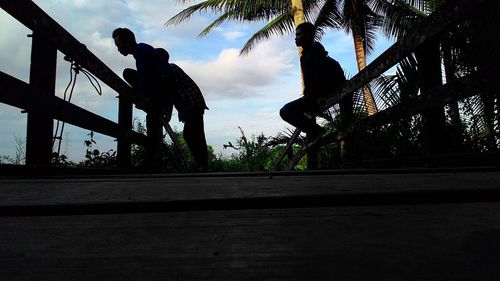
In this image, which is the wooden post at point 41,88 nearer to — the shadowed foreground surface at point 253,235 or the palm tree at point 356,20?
the shadowed foreground surface at point 253,235

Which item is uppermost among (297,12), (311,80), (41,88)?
(297,12)

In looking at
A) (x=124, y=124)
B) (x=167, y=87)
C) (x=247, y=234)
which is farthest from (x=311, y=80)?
(x=247, y=234)

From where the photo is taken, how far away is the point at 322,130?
585 cm

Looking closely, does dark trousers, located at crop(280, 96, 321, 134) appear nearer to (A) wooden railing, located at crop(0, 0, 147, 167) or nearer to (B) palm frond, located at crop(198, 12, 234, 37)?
(A) wooden railing, located at crop(0, 0, 147, 167)

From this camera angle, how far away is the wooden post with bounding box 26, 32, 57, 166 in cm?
313

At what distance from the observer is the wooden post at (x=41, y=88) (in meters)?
3.13

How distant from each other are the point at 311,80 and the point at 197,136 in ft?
5.09

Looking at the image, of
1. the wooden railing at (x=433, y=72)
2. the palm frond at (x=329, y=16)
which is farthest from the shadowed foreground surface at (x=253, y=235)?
the palm frond at (x=329, y=16)

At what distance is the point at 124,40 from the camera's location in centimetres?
491

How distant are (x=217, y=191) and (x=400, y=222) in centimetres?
67

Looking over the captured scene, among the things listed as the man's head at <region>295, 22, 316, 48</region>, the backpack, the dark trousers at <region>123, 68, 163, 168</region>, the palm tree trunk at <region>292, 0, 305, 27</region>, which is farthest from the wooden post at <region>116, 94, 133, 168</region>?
the palm tree trunk at <region>292, 0, 305, 27</region>

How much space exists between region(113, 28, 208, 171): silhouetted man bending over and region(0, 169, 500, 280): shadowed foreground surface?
3.58 m

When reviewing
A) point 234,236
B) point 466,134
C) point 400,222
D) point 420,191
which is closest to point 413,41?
point 466,134

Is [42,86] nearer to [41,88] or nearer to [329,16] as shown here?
[41,88]
